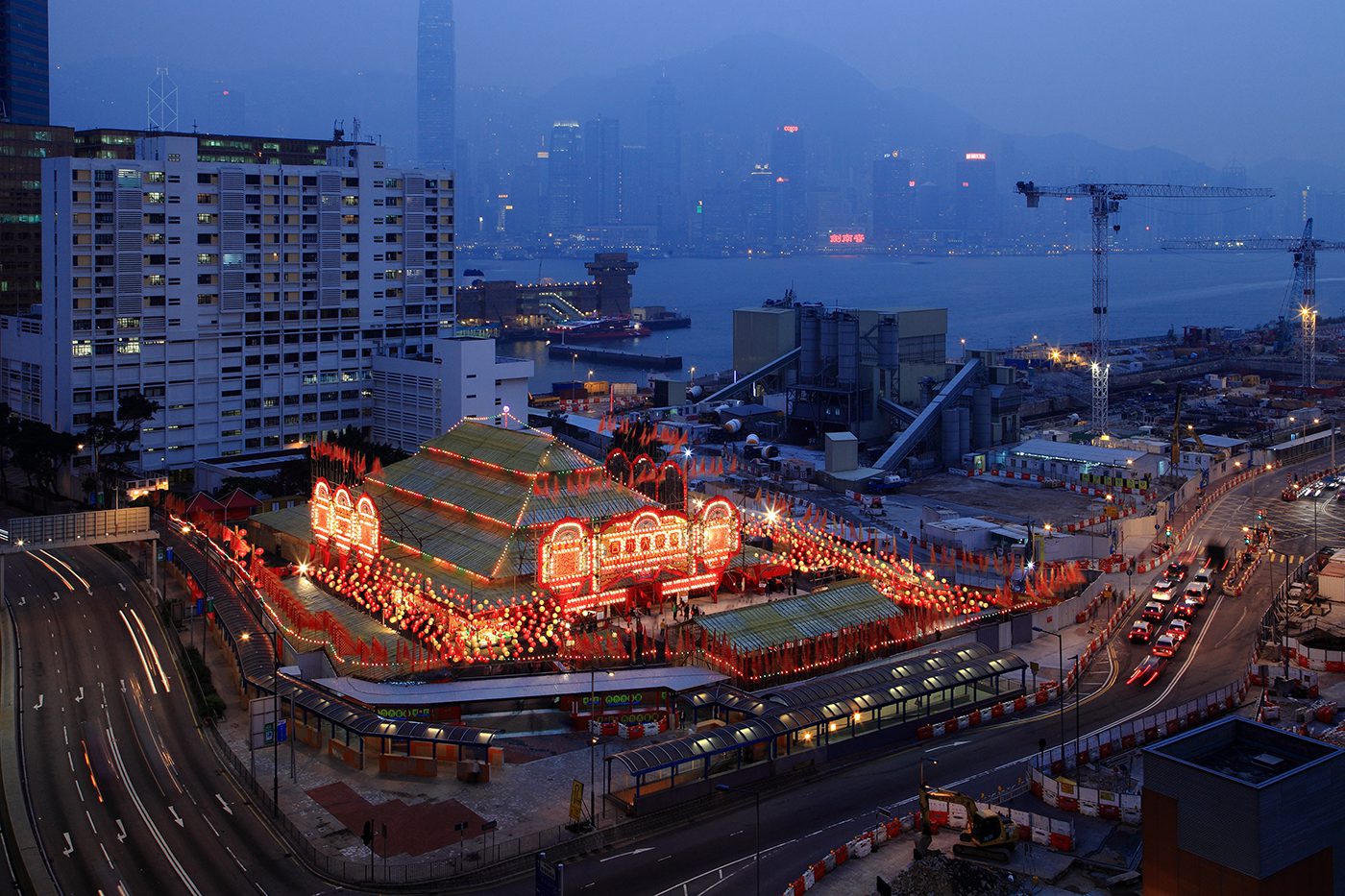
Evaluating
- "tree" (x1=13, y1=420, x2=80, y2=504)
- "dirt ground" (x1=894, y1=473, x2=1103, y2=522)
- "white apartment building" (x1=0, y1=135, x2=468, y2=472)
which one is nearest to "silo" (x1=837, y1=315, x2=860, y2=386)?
"dirt ground" (x1=894, y1=473, x2=1103, y2=522)

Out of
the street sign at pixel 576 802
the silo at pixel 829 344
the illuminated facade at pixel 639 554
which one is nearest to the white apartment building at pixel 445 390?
the illuminated facade at pixel 639 554

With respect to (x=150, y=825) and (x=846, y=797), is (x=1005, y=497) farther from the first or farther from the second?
(x=150, y=825)

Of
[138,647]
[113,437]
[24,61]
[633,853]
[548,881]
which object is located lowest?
[633,853]

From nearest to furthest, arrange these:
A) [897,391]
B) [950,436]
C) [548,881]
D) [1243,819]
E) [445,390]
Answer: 1. [1243,819]
2. [548,881]
3. [445,390]
4. [950,436]
5. [897,391]

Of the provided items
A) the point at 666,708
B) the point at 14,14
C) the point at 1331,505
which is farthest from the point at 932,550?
the point at 14,14

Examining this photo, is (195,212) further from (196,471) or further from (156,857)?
(156,857)

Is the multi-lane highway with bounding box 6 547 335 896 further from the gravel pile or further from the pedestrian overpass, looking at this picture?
the gravel pile

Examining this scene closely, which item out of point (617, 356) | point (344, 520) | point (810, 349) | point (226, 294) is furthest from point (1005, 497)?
point (617, 356)
